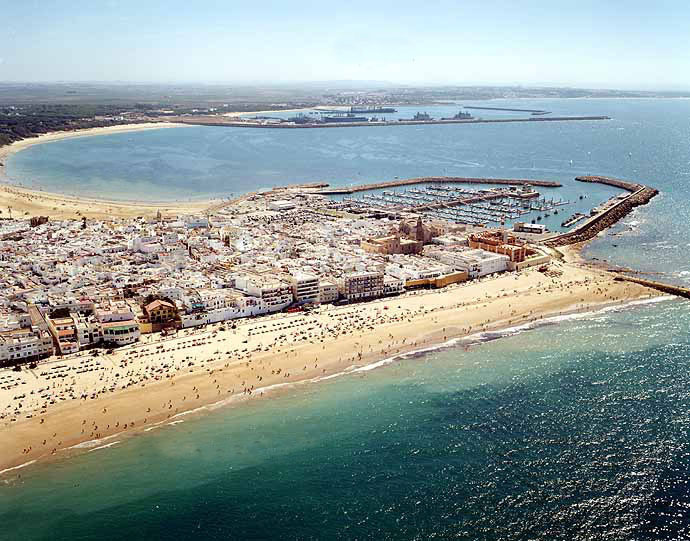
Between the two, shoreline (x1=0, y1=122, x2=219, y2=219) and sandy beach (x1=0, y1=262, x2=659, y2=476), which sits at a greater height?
shoreline (x1=0, y1=122, x2=219, y2=219)

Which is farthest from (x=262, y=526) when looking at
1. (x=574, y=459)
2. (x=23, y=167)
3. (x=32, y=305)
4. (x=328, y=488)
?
(x=23, y=167)

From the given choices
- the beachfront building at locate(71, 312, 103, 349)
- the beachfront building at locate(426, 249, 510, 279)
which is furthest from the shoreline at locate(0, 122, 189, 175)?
the beachfront building at locate(426, 249, 510, 279)

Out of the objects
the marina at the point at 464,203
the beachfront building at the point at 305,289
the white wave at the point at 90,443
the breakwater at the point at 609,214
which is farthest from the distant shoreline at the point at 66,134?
the white wave at the point at 90,443

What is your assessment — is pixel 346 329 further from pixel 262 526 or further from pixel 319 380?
pixel 262 526

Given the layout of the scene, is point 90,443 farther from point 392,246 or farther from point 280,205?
point 280,205

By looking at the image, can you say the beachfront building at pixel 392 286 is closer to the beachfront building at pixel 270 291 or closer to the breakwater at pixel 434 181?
the beachfront building at pixel 270 291

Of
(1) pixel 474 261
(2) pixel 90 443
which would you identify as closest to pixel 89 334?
(2) pixel 90 443

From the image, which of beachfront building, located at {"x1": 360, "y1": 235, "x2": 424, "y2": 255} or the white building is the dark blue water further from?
the white building
